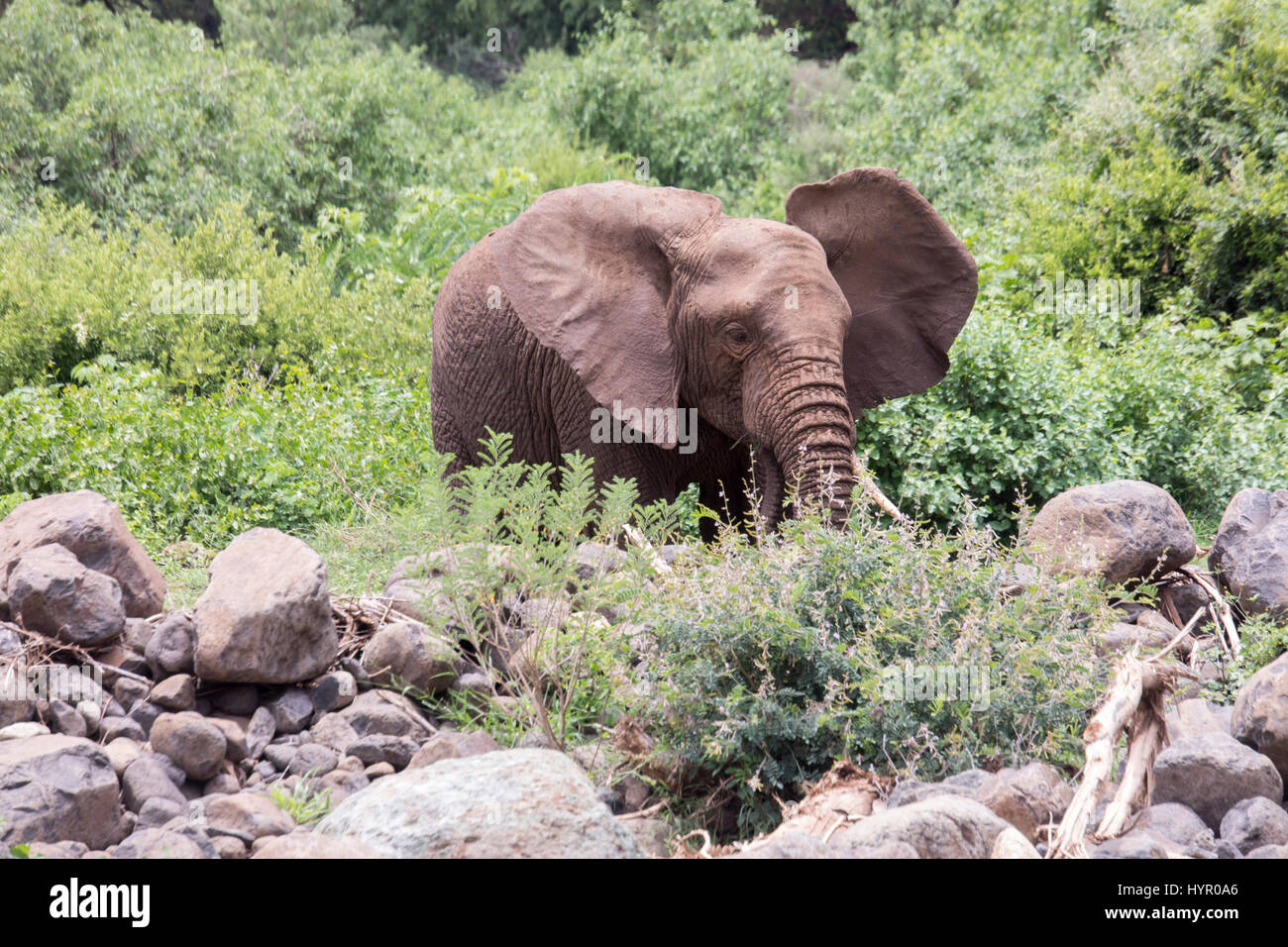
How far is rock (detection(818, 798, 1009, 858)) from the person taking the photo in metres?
2.98

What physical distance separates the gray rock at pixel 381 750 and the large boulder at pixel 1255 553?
11.5ft

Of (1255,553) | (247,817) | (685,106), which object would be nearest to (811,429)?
(1255,553)

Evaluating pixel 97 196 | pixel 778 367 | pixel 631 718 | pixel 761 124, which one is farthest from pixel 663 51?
pixel 631 718

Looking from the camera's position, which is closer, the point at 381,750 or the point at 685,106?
the point at 381,750

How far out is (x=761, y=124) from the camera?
20672 mm

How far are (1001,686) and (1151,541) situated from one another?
2.04 meters

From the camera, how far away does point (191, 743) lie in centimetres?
397

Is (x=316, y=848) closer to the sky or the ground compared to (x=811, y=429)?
closer to the ground

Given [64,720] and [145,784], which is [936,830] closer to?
[145,784]

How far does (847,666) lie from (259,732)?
1.90 metres

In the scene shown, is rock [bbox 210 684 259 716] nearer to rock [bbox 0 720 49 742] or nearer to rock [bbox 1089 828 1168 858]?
rock [bbox 0 720 49 742]

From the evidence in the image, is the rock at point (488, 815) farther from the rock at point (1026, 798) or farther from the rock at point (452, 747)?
the rock at point (1026, 798)

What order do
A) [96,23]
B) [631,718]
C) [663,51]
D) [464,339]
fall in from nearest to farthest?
[631,718]
[464,339]
[96,23]
[663,51]
